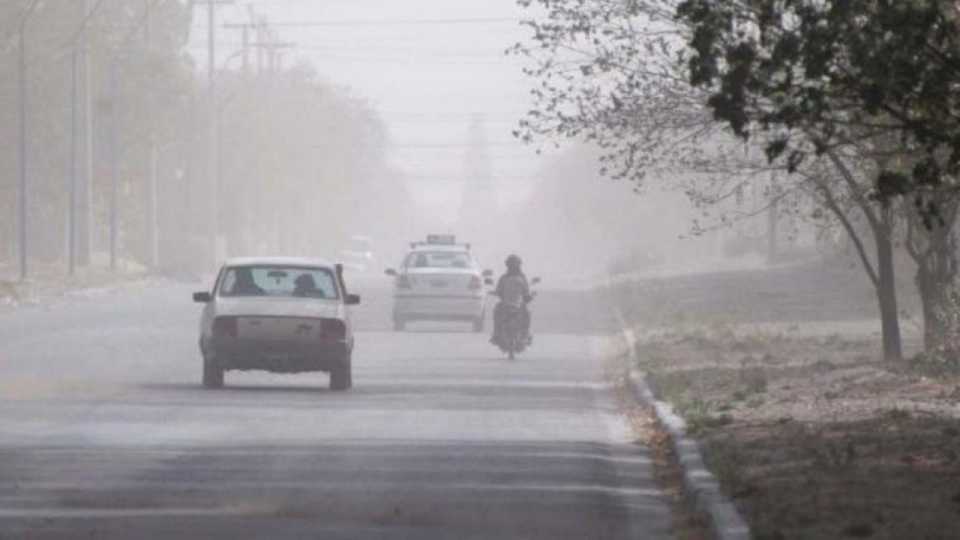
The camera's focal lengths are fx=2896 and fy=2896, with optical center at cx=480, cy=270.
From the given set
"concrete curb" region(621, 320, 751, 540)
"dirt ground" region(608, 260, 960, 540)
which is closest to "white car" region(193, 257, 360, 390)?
"dirt ground" region(608, 260, 960, 540)

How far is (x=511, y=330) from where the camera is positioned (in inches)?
1660

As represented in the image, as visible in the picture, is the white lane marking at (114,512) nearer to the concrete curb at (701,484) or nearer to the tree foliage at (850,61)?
the concrete curb at (701,484)

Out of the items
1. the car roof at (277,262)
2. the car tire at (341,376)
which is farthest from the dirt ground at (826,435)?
the car roof at (277,262)

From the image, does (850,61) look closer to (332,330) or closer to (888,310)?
(332,330)

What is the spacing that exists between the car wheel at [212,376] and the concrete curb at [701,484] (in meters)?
5.77

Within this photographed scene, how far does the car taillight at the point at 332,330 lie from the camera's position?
1265 inches

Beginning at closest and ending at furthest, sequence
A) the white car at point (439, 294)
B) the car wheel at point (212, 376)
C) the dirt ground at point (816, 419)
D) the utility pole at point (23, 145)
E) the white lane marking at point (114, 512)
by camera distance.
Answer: the dirt ground at point (816, 419), the white lane marking at point (114, 512), the car wheel at point (212, 376), the white car at point (439, 294), the utility pole at point (23, 145)

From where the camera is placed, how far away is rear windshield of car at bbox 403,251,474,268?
54.3m

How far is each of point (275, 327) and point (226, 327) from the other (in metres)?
0.55

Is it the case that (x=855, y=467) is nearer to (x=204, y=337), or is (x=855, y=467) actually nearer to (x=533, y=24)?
(x=533, y=24)

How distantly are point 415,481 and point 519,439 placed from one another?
4737 mm

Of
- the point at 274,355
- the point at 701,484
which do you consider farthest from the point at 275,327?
the point at 701,484

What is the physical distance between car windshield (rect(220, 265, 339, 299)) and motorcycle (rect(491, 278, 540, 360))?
868cm

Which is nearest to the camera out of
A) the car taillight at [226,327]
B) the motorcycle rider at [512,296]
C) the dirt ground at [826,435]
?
the dirt ground at [826,435]
